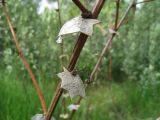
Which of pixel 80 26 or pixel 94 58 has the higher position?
pixel 80 26

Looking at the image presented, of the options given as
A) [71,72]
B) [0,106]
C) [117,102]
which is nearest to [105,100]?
[117,102]

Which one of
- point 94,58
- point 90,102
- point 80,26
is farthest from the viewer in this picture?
point 94,58

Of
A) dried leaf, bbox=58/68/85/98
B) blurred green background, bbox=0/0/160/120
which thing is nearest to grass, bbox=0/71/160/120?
blurred green background, bbox=0/0/160/120

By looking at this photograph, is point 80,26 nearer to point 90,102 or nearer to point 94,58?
point 90,102

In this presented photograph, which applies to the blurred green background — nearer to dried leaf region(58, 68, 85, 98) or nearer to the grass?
the grass

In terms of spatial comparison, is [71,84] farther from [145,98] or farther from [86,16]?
[145,98]

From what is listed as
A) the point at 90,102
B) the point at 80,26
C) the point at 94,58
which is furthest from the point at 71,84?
the point at 94,58

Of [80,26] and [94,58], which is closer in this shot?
[80,26]

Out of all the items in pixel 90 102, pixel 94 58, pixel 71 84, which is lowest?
pixel 90 102
